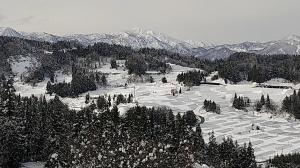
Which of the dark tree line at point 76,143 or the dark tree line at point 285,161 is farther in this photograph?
the dark tree line at point 285,161

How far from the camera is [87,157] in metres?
73.2

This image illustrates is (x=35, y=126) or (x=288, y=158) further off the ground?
(x=35, y=126)

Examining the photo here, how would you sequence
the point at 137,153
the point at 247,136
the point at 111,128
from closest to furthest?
the point at 137,153 < the point at 111,128 < the point at 247,136

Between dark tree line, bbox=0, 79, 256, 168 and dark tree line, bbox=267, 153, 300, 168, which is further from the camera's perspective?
dark tree line, bbox=267, 153, 300, 168

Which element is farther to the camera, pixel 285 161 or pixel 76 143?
pixel 285 161

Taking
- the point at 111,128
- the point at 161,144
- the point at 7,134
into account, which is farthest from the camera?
the point at 161,144

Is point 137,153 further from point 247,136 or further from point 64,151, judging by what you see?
point 247,136

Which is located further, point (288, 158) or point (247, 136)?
point (247, 136)

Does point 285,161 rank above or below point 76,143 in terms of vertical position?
below

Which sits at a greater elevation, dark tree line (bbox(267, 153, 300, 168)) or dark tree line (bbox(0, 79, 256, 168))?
dark tree line (bbox(0, 79, 256, 168))

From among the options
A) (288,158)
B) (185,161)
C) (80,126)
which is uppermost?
(80,126)

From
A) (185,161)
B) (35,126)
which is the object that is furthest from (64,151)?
(185,161)

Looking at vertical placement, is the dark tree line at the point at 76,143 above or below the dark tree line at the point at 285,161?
above

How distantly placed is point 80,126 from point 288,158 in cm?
8300
